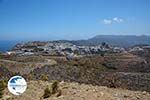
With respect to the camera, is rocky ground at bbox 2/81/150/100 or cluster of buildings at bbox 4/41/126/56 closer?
rocky ground at bbox 2/81/150/100

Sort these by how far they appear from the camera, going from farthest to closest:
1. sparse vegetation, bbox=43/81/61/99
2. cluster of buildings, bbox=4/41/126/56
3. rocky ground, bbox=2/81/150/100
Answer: cluster of buildings, bbox=4/41/126/56 → sparse vegetation, bbox=43/81/61/99 → rocky ground, bbox=2/81/150/100

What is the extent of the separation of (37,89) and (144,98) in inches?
181

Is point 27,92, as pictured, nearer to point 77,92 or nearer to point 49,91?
point 49,91

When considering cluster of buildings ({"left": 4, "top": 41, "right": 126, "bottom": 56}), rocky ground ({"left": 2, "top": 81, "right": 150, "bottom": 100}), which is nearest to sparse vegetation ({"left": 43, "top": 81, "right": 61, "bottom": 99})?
rocky ground ({"left": 2, "top": 81, "right": 150, "bottom": 100})

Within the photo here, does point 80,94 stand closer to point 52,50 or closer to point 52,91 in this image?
point 52,91

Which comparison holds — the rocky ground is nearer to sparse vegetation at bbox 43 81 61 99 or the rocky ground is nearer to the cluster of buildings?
sparse vegetation at bbox 43 81 61 99

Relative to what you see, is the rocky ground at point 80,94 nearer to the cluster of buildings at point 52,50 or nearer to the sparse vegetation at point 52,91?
the sparse vegetation at point 52,91

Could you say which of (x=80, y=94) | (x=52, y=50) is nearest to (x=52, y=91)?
(x=80, y=94)

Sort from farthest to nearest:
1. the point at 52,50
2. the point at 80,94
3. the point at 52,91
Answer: the point at 52,50, the point at 52,91, the point at 80,94

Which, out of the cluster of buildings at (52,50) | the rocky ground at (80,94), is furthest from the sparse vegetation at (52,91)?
the cluster of buildings at (52,50)

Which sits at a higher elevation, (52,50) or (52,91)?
(52,91)

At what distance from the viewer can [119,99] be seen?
11.5m

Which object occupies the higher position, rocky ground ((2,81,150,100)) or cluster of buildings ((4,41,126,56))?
rocky ground ((2,81,150,100))

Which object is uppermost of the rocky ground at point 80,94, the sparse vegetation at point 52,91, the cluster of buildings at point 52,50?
the sparse vegetation at point 52,91
